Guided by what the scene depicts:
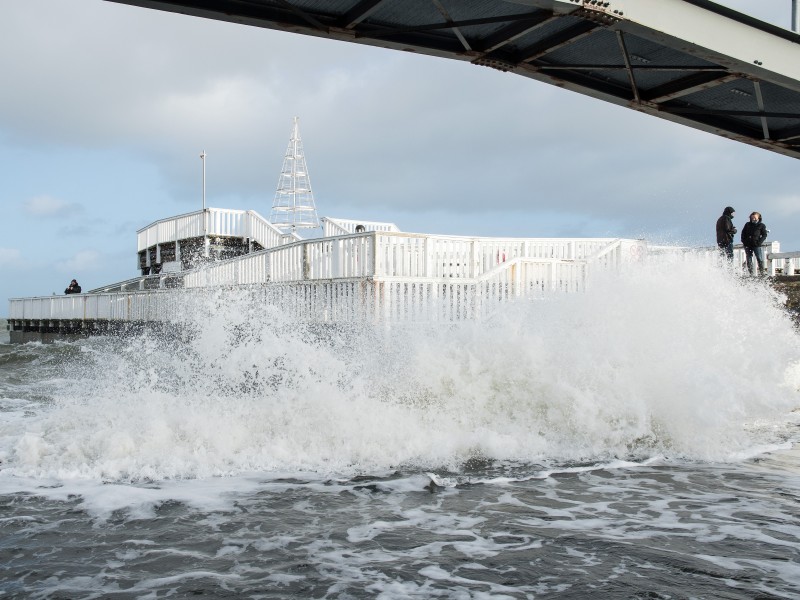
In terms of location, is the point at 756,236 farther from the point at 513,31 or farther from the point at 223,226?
the point at 223,226

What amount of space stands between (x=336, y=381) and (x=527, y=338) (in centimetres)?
261

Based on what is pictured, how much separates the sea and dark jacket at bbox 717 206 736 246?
281 inches

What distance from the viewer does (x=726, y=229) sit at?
18781 millimetres

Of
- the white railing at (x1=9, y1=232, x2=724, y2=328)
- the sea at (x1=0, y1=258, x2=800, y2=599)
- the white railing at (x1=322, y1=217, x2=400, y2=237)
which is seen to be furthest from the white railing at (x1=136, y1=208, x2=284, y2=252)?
the sea at (x1=0, y1=258, x2=800, y2=599)

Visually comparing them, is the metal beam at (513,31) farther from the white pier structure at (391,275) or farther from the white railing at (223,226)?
the white railing at (223,226)

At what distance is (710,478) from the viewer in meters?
6.46

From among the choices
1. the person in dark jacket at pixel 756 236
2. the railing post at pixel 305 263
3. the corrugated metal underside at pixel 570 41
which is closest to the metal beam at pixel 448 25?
the corrugated metal underside at pixel 570 41

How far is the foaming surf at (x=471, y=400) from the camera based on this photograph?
23.0 feet

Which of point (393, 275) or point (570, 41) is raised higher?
point (570, 41)

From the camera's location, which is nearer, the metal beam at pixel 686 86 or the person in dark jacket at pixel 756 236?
the metal beam at pixel 686 86

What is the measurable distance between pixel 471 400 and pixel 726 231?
1318 centimetres

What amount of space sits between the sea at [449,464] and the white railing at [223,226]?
61.8 ft

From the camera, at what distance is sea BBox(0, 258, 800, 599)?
409cm

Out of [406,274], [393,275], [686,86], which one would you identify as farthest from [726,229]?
[393,275]
